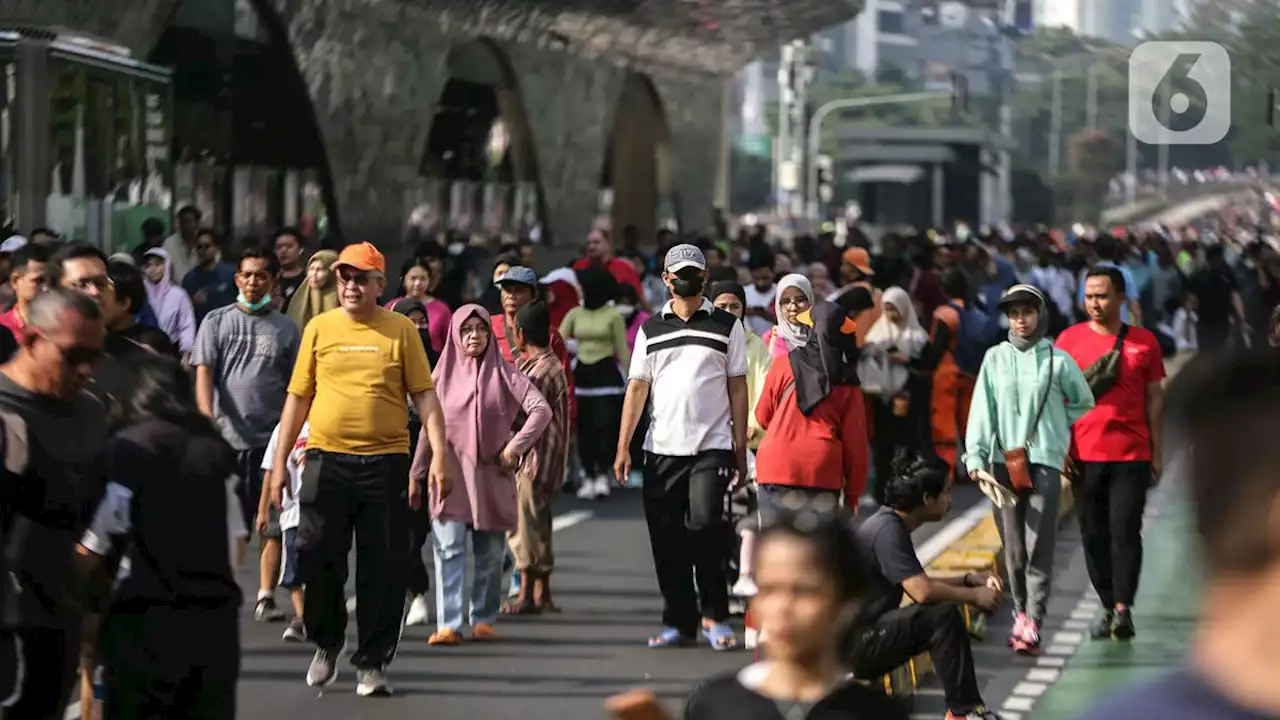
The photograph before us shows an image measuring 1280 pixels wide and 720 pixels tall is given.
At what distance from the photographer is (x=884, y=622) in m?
7.95

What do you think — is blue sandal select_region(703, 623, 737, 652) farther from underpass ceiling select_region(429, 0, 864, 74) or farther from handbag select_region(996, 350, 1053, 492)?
underpass ceiling select_region(429, 0, 864, 74)

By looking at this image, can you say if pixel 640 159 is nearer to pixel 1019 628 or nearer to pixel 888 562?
pixel 1019 628

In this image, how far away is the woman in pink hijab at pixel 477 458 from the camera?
10.2 meters

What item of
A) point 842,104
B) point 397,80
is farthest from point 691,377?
point 842,104

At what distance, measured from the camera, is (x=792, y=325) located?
34.6 feet

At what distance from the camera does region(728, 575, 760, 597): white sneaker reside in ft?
33.5

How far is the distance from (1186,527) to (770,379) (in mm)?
7969

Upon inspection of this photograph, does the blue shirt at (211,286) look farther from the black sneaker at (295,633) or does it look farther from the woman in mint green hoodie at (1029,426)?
the woman in mint green hoodie at (1029,426)

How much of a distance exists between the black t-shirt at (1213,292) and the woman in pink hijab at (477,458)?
1791 centimetres

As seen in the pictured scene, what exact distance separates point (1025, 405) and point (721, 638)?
1582 mm

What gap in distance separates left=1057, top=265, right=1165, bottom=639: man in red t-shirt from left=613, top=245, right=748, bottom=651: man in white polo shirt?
1546 millimetres

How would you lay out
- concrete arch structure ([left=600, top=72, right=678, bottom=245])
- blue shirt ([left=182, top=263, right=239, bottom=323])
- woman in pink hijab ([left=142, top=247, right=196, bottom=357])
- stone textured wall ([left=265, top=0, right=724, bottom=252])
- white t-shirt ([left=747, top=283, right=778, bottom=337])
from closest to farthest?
woman in pink hijab ([left=142, top=247, right=196, bottom=357]) → blue shirt ([left=182, top=263, right=239, bottom=323]) → white t-shirt ([left=747, top=283, right=778, bottom=337]) → stone textured wall ([left=265, top=0, right=724, bottom=252]) → concrete arch structure ([left=600, top=72, right=678, bottom=245])

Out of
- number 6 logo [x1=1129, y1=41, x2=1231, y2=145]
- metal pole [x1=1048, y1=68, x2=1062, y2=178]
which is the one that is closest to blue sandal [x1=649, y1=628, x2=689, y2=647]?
number 6 logo [x1=1129, y1=41, x2=1231, y2=145]

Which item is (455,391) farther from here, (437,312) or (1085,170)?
(1085,170)
